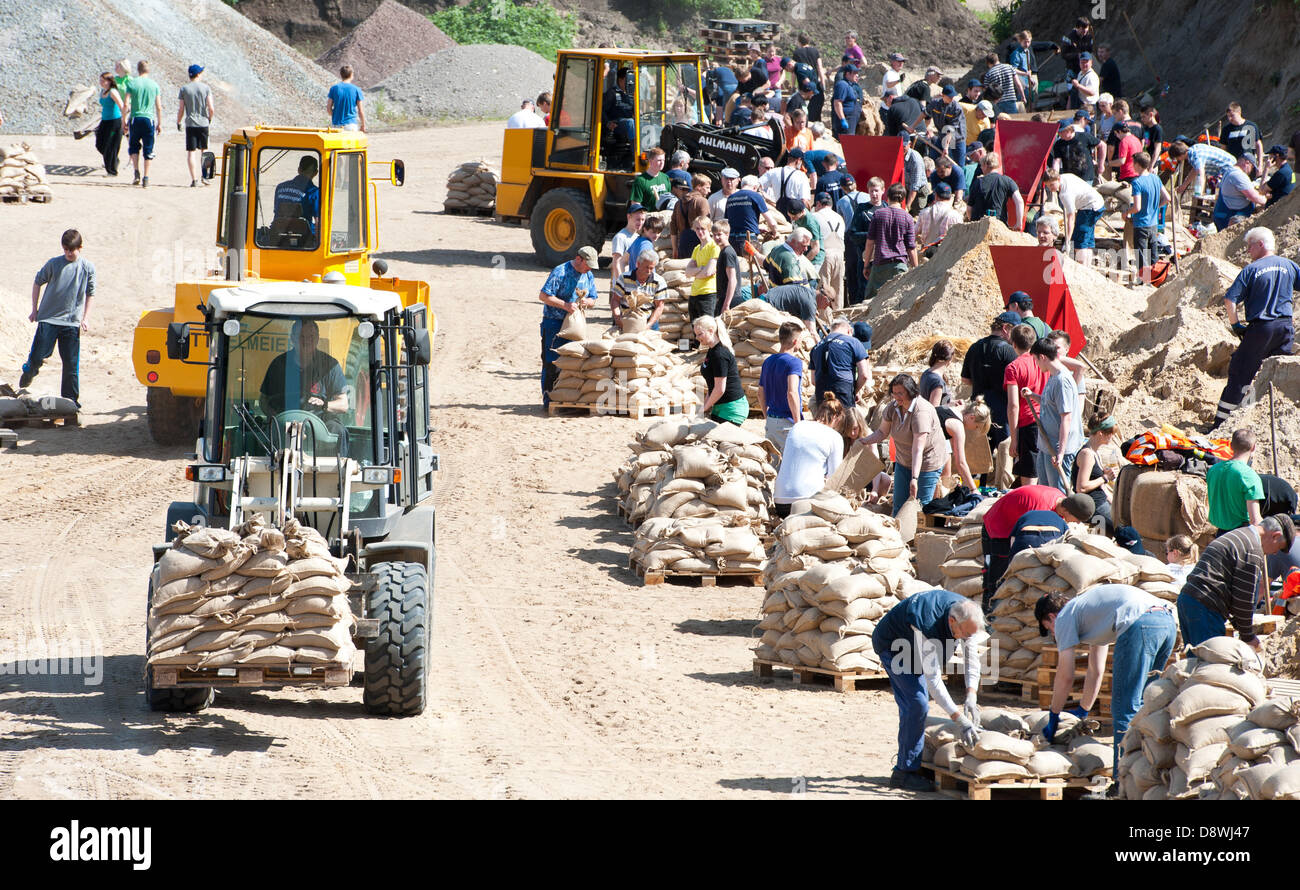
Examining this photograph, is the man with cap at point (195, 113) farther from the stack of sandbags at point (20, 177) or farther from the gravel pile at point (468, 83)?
the gravel pile at point (468, 83)

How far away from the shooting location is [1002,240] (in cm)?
1658

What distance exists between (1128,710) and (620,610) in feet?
13.8

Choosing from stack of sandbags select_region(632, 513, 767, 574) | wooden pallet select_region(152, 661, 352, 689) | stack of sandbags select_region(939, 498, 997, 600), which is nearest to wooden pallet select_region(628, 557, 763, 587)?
stack of sandbags select_region(632, 513, 767, 574)

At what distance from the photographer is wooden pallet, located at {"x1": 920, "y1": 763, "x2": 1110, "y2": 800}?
290 inches

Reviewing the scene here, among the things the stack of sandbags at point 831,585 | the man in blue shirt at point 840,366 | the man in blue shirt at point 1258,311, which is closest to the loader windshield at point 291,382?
the stack of sandbags at point 831,585

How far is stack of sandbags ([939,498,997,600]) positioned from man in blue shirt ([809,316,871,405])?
8.17ft

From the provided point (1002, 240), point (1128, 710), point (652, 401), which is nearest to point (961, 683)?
point (1128, 710)

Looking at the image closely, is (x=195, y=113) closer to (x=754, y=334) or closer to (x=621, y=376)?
(x=621, y=376)

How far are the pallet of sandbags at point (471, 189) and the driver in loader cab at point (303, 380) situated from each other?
17949mm

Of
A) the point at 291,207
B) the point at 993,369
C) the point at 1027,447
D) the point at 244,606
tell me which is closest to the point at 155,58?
the point at 291,207

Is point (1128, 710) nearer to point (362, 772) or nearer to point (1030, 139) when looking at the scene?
point (362, 772)

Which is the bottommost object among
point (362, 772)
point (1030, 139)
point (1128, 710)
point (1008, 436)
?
point (362, 772)

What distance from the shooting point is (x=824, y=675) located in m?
9.28

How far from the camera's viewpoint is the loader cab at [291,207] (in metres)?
13.6
